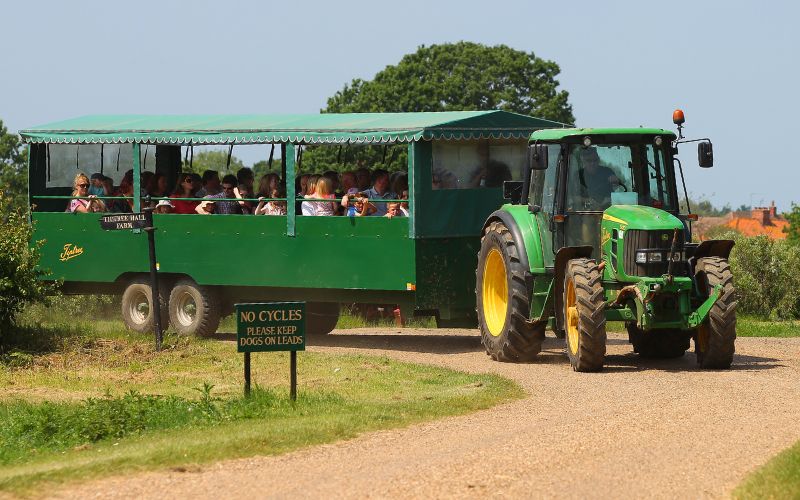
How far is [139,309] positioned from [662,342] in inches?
344

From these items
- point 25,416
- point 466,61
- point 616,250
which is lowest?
point 25,416

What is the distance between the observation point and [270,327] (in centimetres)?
1510

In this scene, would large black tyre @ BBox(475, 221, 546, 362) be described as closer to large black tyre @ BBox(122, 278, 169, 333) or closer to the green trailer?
the green trailer

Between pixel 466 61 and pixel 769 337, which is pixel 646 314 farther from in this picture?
pixel 466 61

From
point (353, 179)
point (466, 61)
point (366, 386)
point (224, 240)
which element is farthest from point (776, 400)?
point (466, 61)

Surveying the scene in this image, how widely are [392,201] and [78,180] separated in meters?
5.98

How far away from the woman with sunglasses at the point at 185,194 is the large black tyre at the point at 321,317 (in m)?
2.40

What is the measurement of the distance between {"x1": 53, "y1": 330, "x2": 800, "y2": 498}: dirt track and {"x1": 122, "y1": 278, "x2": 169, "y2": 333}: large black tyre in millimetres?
8249

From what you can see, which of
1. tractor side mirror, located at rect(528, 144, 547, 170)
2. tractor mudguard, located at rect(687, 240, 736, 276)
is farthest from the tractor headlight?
tractor side mirror, located at rect(528, 144, 547, 170)

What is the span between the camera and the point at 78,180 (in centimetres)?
2400

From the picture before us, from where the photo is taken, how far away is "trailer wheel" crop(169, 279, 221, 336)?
2283cm

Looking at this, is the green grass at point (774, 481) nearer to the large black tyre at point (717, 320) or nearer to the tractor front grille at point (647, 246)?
the large black tyre at point (717, 320)

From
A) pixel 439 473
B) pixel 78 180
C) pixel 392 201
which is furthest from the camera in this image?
pixel 78 180

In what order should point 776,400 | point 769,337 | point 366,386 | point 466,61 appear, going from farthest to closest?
point 466,61 < point 769,337 < point 366,386 < point 776,400
